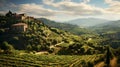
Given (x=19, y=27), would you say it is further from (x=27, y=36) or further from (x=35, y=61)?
(x=35, y=61)

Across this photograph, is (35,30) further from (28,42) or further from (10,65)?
(10,65)

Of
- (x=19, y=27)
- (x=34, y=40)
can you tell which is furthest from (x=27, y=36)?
(x=19, y=27)

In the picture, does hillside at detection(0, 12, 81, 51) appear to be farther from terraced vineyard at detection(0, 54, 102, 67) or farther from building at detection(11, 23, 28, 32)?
terraced vineyard at detection(0, 54, 102, 67)

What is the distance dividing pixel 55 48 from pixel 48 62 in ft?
102

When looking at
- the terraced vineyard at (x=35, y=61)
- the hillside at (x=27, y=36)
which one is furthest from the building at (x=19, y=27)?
the terraced vineyard at (x=35, y=61)

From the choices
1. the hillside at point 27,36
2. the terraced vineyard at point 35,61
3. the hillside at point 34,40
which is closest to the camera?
the terraced vineyard at point 35,61

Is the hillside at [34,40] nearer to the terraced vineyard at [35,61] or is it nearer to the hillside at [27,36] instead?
the hillside at [27,36]

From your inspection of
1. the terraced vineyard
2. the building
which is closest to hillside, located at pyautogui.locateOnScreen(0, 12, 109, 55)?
the building

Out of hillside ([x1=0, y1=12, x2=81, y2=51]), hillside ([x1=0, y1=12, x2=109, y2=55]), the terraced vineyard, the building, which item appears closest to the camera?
the terraced vineyard

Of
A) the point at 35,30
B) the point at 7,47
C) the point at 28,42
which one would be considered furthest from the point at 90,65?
the point at 35,30

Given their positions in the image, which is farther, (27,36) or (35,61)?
(27,36)

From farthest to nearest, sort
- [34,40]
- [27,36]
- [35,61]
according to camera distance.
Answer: [27,36] < [34,40] < [35,61]

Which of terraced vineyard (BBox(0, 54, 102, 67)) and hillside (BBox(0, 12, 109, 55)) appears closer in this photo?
terraced vineyard (BBox(0, 54, 102, 67))

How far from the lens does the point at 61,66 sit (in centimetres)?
8331
